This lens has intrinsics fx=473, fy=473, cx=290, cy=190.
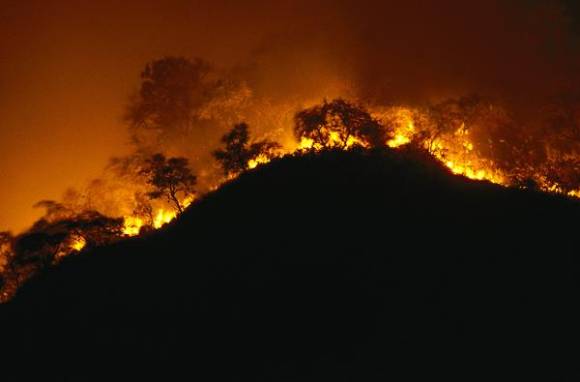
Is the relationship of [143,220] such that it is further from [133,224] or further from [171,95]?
[171,95]

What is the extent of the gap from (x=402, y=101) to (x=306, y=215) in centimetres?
2343

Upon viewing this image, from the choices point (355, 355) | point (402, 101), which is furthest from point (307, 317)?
point (402, 101)

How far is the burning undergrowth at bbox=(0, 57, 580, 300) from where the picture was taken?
2603cm

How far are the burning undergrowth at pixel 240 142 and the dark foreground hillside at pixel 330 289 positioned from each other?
4.70 metres

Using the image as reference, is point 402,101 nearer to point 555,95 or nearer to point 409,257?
point 555,95

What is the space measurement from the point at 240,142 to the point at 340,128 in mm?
5808

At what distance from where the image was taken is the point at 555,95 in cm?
3853

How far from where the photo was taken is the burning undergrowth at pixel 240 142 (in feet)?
85.4

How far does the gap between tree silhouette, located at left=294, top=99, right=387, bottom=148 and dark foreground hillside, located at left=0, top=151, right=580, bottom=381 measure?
6.22m

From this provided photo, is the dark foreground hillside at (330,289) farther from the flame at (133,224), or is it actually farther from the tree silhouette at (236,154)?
the flame at (133,224)

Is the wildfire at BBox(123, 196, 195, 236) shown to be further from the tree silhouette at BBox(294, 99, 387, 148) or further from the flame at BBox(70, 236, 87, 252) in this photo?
the tree silhouette at BBox(294, 99, 387, 148)

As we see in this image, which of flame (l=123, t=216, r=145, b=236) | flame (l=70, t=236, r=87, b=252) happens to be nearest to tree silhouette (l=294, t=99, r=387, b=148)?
flame (l=123, t=216, r=145, b=236)

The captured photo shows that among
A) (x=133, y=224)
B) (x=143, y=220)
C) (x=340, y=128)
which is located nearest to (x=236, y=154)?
(x=340, y=128)

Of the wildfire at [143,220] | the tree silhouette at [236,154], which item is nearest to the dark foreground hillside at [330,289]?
the tree silhouette at [236,154]
